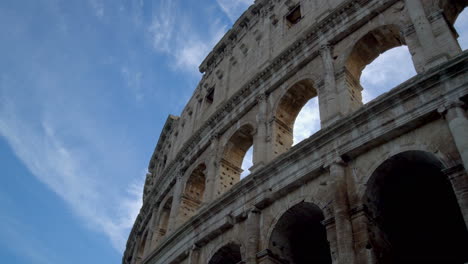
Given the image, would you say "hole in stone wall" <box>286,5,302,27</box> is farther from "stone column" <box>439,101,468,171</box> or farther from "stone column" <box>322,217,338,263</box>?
"stone column" <box>322,217,338,263</box>

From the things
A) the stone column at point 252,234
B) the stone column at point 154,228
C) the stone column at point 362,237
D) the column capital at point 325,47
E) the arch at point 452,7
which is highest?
the column capital at point 325,47

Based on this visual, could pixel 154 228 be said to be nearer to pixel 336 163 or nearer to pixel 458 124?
pixel 336 163

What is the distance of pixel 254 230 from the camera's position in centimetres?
1050

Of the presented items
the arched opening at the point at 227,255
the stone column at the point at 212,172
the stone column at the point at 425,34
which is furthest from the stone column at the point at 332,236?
the stone column at the point at 212,172

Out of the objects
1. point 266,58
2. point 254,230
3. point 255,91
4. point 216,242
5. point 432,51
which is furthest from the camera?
point 266,58

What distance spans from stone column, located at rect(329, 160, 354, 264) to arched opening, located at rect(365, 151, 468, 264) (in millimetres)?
430

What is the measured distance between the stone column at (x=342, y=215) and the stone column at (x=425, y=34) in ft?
9.26

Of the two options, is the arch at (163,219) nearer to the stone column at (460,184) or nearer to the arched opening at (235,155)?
the arched opening at (235,155)

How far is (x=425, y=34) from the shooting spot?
10031 mm

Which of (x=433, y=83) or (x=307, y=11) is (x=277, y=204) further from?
(x=307, y=11)

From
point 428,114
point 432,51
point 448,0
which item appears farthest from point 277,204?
point 448,0

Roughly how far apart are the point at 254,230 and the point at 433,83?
4993mm

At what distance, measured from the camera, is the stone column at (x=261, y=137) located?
1229 cm

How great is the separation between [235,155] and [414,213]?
661 centimetres
